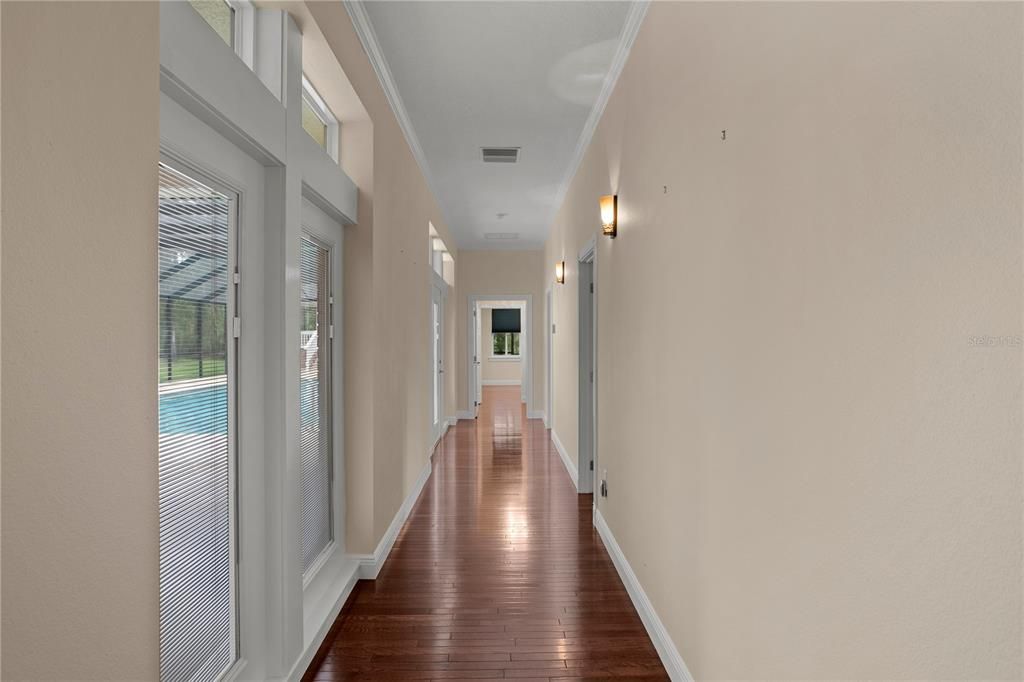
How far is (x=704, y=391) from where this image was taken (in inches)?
74.2

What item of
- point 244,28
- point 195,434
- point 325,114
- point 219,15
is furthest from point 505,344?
point 195,434

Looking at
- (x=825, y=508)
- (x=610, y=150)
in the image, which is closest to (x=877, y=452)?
(x=825, y=508)

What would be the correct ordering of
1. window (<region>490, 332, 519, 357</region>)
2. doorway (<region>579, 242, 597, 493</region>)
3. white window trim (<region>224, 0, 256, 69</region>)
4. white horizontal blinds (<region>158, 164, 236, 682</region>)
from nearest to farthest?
white horizontal blinds (<region>158, 164, 236, 682</region>) < white window trim (<region>224, 0, 256, 69</region>) < doorway (<region>579, 242, 597, 493</region>) < window (<region>490, 332, 519, 357</region>)

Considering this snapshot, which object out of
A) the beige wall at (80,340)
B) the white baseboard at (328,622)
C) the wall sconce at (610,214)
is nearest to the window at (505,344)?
the wall sconce at (610,214)

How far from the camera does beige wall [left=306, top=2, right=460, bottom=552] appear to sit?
2.99 m

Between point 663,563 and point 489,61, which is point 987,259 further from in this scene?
point 489,61

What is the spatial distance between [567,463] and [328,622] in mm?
3452

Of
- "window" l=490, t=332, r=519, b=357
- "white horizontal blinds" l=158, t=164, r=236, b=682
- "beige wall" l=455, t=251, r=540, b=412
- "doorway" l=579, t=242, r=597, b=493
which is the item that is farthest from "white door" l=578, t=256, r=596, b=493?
"window" l=490, t=332, r=519, b=357

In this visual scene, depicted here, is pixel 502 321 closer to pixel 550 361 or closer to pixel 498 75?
pixel 550 361

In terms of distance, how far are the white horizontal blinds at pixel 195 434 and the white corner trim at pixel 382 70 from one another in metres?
1.36

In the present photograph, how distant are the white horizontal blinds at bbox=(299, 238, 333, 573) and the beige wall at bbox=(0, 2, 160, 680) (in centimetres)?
137

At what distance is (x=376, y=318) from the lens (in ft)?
10.3

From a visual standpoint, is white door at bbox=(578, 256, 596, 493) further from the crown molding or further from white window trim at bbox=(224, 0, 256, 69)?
white window trim at bbox=(224, 0, 256, 69)

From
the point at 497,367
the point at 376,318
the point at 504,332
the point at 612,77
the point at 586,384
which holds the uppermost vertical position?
the point at 612,77
